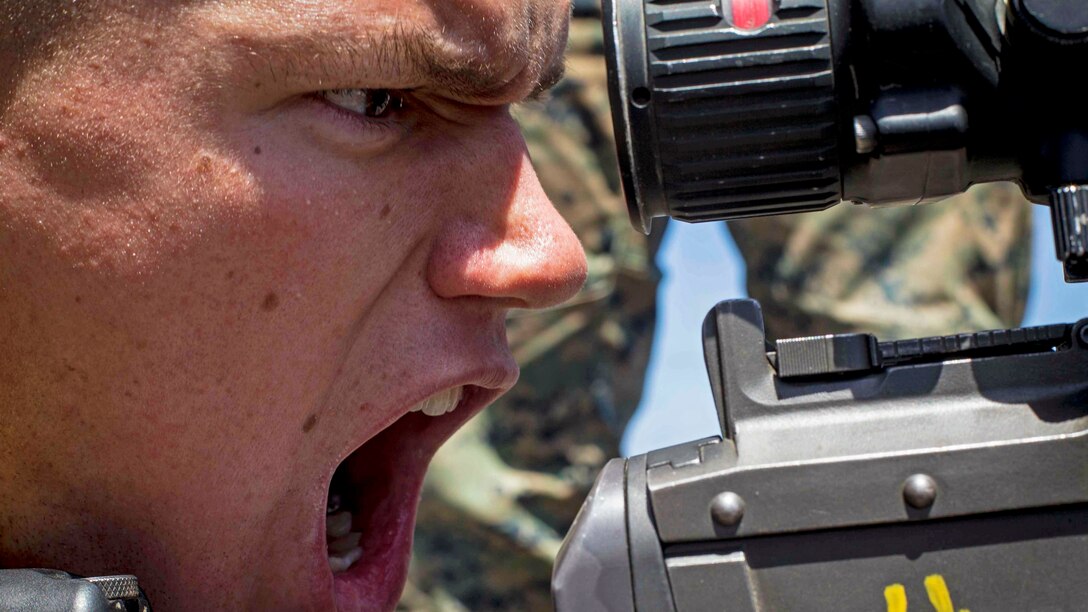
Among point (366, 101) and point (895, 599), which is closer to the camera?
point (895, 599)

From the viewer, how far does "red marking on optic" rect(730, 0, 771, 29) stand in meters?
1.09

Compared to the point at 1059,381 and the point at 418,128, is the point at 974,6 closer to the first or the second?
the point at 1059,381

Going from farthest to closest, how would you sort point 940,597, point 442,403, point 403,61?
point 442,403, point 403,61, point 940,597

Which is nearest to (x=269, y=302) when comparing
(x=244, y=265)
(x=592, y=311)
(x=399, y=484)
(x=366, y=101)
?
(x=244, y=265)

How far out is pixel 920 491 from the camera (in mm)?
943

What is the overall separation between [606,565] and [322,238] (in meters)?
0.36

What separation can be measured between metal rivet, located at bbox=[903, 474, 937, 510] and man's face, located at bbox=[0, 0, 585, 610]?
0.42 meters

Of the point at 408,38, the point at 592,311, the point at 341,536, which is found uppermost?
the point at 408,38

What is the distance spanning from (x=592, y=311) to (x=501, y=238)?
2401 mm

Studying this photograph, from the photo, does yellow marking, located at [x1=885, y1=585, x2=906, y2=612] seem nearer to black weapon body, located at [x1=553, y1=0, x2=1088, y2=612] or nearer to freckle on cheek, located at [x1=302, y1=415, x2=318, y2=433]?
black weapon body, located at [x1=553, y1=0, x2=1088, y2=612]

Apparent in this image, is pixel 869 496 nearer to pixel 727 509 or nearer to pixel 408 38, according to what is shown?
pixel 727 509

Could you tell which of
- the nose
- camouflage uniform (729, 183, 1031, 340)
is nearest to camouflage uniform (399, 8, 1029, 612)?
camouflage uniform (729, 183, 1031, 340)

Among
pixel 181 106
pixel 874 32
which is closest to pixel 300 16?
pixel 181 106

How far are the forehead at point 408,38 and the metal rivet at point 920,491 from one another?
513mm
